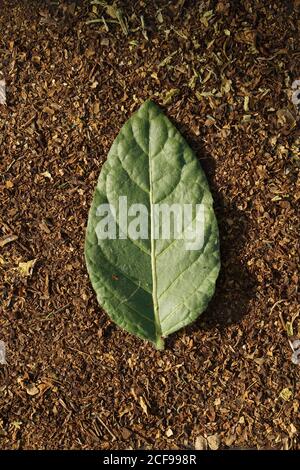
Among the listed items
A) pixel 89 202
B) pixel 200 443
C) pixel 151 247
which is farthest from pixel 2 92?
pixel 200 443

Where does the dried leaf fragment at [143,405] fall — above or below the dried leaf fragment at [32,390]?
below

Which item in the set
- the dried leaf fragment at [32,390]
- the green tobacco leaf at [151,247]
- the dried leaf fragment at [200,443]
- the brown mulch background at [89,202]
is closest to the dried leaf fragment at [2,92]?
the brown mulch background at [89,202]

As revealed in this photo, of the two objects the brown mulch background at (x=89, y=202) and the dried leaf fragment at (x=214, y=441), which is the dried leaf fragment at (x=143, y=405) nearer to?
the brown mulch background at (x=89, y=202)

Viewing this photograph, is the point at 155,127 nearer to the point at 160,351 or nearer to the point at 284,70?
the point at 284,70

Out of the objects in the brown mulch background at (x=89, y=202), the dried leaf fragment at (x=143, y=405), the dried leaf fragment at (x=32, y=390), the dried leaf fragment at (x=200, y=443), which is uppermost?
the brown mulch background at (x=89, y=202)

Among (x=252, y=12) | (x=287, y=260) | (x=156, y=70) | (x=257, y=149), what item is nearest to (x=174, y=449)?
(x=287, y=260)

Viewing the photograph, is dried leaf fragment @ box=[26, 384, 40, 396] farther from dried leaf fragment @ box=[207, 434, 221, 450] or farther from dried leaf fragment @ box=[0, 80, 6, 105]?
dried leaf fragment @ box=[0, 80, 6, 105]
